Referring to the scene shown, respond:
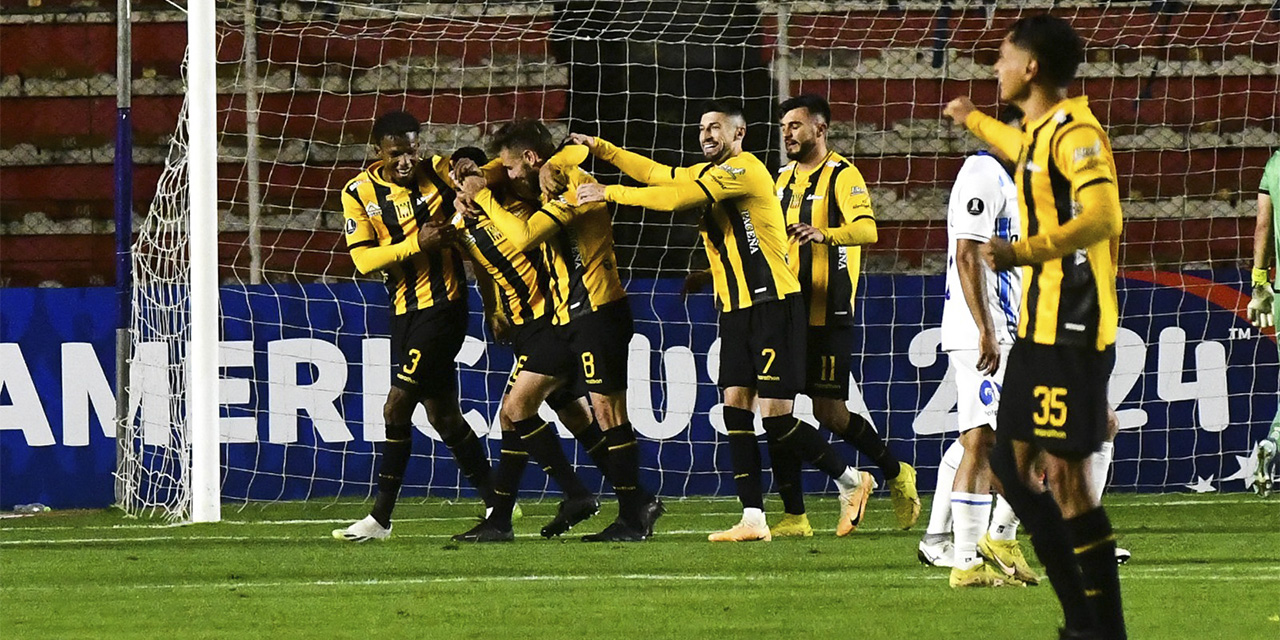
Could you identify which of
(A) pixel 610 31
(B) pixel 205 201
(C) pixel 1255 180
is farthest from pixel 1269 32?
(B) pixel 205 201

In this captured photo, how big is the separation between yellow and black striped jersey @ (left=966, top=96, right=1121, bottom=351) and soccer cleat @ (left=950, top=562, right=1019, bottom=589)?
1.60 metres

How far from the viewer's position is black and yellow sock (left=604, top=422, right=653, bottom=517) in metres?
7.64

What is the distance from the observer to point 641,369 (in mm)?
9867

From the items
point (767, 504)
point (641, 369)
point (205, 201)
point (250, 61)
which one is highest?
point (250, 61)

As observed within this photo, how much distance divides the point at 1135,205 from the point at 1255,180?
30.5 inches

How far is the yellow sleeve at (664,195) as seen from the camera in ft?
24.2

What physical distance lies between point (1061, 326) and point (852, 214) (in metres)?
3.73

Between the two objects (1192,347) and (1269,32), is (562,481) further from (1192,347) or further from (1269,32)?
(1269,32)

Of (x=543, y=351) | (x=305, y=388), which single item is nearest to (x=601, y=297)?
(x=543, y=351)

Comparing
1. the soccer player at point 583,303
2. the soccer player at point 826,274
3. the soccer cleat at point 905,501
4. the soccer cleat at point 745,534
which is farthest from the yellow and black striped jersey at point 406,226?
the soccer cleat at point 905,501

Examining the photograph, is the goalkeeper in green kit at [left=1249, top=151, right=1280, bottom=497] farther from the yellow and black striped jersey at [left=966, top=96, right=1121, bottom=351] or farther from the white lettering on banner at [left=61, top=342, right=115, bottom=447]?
the white lettering on banner at [left=61, top=342, right=115, bottom=447]

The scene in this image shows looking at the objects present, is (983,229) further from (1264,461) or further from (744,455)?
(1264,461)

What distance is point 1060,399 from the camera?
13.9ft

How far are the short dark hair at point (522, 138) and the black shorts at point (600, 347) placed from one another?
72 cm
